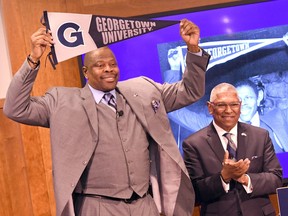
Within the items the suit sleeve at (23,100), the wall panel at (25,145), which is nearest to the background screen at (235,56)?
the wall panel at (25,145)

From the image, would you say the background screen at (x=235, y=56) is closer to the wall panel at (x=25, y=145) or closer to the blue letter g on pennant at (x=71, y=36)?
the wall panel at (x=25, y=145)

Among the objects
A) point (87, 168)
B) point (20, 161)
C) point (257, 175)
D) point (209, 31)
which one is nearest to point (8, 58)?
point (20, 161)

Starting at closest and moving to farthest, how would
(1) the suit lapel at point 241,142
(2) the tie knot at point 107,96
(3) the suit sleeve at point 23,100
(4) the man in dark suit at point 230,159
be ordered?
(3) the suit sleeve at point 23,100
(2) the tie knot at point 107,96
(4) the man in dark suit at point 230,159
(1) the suit lapel at point 241,142

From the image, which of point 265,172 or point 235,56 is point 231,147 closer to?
point 265,172

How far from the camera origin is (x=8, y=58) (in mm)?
4469

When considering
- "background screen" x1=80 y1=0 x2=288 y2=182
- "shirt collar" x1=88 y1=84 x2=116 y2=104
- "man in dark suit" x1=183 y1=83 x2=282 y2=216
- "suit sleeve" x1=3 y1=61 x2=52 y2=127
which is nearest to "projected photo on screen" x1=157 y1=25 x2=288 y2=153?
"background screen" x1=80 y1=0 x2=288 y2=182

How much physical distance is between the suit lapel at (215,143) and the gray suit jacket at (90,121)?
38cm

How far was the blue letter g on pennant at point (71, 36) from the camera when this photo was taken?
9.80 ft

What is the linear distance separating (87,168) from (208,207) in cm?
86

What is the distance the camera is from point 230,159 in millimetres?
3307

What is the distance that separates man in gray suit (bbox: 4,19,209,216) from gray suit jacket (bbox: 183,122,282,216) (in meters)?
0.28

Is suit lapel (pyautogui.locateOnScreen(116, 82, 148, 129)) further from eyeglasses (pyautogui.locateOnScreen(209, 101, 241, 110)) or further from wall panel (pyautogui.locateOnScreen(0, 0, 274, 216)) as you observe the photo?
wall panel (pyautogui.locateOnScreen(0, 0, 274, 216))

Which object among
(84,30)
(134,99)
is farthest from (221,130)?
(84,30)

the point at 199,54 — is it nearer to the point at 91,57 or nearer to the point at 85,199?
the point at 91,57
